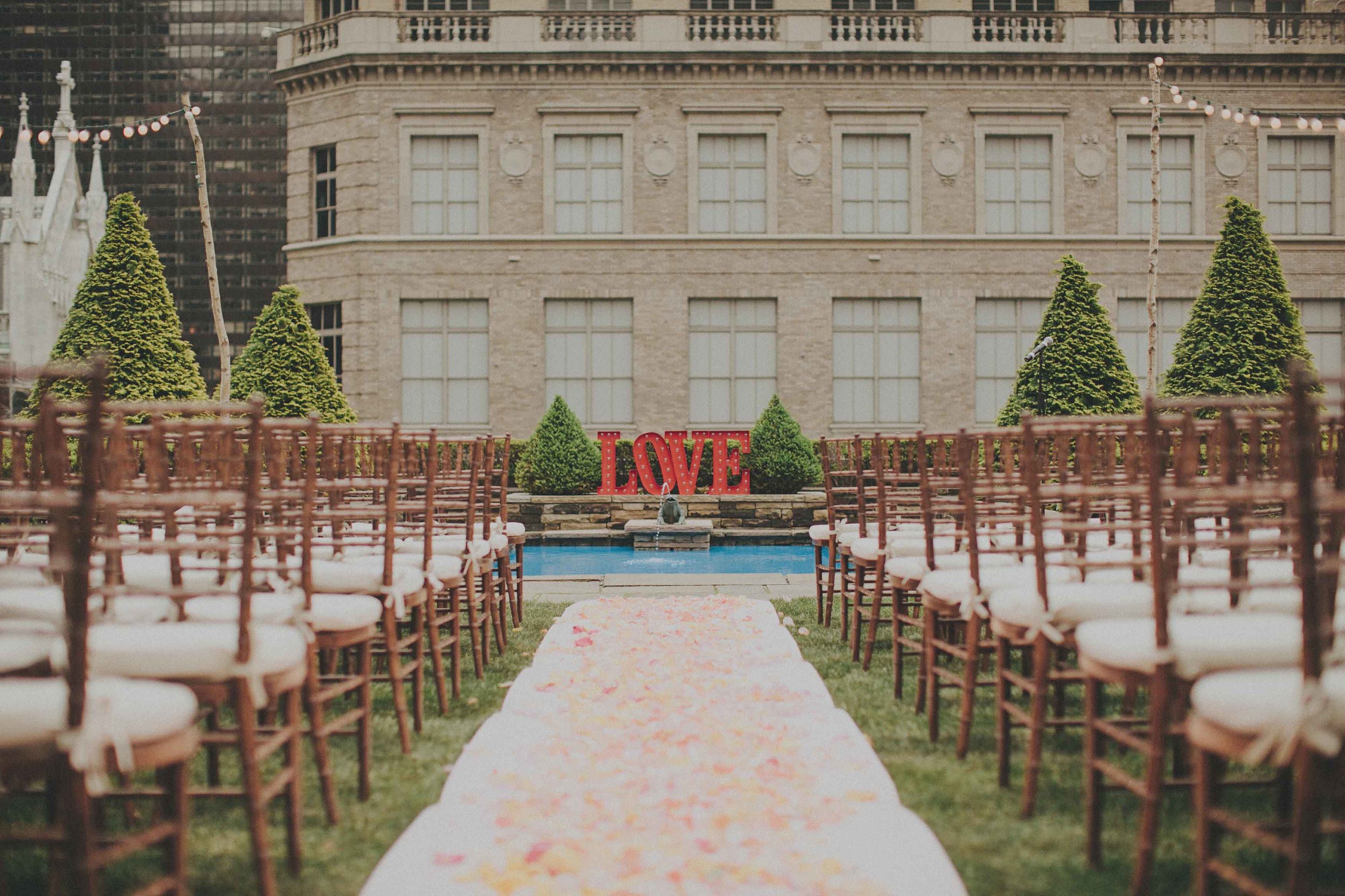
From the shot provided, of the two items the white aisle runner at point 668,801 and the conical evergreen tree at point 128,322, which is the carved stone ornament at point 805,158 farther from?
the white aisle runner at point 668,801

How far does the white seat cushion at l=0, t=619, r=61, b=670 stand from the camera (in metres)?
2.84

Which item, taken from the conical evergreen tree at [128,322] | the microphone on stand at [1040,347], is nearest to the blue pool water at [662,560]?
the microphone on stand at [1040,347]

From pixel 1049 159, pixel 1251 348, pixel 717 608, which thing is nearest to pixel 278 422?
pixel 717 608

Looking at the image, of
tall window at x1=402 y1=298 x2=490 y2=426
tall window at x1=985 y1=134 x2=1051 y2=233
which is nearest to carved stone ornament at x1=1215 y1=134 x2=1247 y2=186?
tall window at x1=985 y1=134 x2=1051 y2=233

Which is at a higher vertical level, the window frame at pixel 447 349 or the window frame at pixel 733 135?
the window frame at pixel 733 135

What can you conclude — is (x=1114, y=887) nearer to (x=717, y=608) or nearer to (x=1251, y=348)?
(x=717, y=608)

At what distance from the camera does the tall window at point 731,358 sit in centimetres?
2078

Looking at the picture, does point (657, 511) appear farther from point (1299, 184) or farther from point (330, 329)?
point (1299, 184)

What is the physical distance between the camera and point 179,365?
13.6 m

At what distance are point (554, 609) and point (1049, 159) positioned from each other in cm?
1714

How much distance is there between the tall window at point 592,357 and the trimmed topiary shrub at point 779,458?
4.83 m

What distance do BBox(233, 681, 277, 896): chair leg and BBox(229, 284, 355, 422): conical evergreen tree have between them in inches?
530

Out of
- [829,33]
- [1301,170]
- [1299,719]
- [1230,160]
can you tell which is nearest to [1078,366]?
[1230,160]

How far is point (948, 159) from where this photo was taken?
67.8 feet
